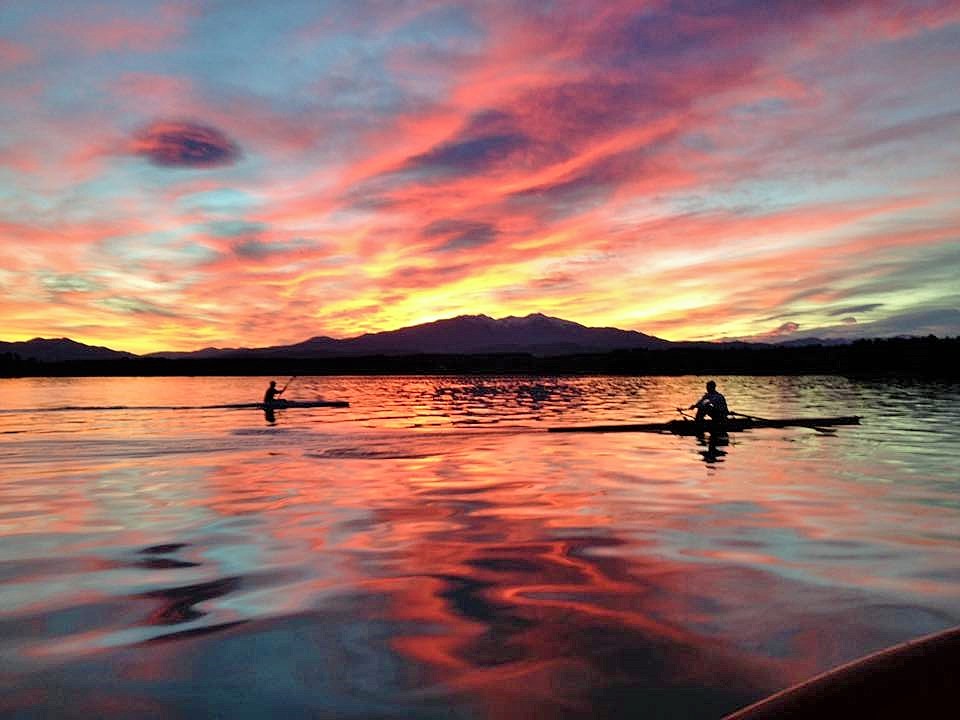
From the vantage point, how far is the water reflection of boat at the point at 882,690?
9.16 feet

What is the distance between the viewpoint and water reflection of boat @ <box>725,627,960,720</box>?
279cm

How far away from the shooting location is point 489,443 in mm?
26828

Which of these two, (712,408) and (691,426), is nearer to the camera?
(691,426)

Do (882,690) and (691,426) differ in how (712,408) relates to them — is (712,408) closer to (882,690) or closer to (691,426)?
(691,426)

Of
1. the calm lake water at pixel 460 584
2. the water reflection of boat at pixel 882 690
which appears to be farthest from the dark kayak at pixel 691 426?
the water reflection of boat at pixel 882 690

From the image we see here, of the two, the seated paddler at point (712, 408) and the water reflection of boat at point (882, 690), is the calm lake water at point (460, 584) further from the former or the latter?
the seated paddler at point (712, 408)

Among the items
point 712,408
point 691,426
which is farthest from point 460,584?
point 712,408

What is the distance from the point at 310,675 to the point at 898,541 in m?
9.35

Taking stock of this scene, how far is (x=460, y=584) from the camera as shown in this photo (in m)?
8.86

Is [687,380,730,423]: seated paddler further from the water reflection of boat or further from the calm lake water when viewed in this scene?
the water reflection of boat

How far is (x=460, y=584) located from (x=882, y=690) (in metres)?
6.47

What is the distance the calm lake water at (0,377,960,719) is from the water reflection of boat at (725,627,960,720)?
2.83m

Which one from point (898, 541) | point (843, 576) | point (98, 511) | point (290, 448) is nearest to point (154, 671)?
point (843, 576)

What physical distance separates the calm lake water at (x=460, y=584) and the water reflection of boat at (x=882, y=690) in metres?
2.83
